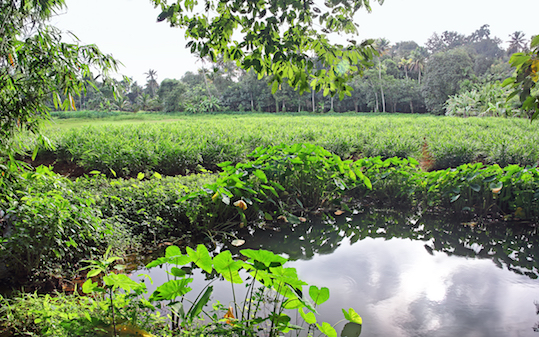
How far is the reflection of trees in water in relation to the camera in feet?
8.52

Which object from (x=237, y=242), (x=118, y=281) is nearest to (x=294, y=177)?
(x=237, y=242)

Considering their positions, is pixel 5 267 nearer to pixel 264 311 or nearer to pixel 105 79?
pixel 105 79

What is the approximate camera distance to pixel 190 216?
277cm

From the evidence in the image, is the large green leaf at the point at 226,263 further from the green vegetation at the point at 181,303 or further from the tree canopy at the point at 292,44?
the tree canopy at the point at 292,44

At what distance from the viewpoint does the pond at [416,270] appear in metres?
1.76

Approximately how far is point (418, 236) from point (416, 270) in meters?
0.76

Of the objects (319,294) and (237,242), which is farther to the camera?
(237,242)

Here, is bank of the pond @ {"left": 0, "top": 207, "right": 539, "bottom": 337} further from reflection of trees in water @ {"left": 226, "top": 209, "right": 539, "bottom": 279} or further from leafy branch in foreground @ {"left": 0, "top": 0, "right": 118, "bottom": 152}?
leafy branch in foreground @ {"left": 0, "top": 0, "right": 118, "bottom": 152}

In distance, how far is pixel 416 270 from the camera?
2326 mm

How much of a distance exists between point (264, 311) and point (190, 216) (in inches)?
51.1

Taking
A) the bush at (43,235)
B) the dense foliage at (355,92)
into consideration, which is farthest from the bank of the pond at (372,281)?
the dense foliage at (355,92)

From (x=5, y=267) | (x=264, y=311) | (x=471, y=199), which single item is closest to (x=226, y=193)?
(x=264, y=311)

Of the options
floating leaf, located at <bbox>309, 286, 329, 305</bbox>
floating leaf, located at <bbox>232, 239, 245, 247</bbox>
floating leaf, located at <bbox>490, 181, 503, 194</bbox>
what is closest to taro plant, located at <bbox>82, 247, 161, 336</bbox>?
floating leaf, located at <bbox>309, 286, 329, 305</bbox>

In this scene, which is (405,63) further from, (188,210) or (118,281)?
(118,281)
